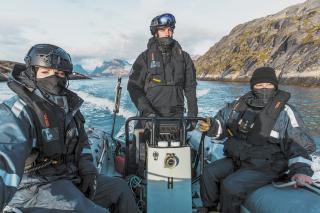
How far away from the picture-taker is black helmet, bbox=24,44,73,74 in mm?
2656

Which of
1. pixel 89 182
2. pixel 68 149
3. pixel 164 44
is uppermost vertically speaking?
pixel 164 44

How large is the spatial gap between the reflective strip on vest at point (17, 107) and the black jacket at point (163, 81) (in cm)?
213

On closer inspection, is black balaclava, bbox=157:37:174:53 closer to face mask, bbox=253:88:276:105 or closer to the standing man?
the standing man

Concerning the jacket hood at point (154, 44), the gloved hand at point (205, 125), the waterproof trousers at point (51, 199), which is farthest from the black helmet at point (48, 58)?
the jacket hood at point (154, 44)

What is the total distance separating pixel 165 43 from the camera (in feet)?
14.8

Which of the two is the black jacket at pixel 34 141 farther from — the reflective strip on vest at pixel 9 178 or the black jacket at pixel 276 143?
the black jacket at pixel 276 143

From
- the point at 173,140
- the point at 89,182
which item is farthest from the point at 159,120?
the point at 89,182

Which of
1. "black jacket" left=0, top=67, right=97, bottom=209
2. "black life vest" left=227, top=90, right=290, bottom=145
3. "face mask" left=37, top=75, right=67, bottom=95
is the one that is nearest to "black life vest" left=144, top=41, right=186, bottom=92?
"black life vest" left=227, top=90, right=290, bottom=145

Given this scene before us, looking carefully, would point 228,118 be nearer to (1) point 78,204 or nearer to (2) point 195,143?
(2) point 195,143

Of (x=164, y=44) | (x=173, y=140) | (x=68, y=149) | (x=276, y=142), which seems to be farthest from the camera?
(x=164, y=44)

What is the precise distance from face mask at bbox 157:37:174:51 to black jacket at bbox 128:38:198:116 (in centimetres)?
8

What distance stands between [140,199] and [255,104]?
60.5 inches

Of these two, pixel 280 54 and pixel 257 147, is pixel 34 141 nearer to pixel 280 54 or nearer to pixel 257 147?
pixel 257 147

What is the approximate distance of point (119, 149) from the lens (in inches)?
228
